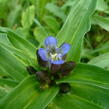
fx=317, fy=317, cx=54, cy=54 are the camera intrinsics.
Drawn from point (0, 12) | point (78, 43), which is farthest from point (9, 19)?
point (78, 43)

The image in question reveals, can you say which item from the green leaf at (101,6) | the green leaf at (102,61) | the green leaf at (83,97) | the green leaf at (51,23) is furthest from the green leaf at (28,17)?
the green leaf at (83,97)

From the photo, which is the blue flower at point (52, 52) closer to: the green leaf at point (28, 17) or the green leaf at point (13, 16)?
the green leaf at point (28, 17)

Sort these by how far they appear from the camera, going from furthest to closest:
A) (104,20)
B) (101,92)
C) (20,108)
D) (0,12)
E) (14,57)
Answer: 1. (0,12)
2. (104,20)
3. (14,57)
4. (101,92)
5. (20,108)

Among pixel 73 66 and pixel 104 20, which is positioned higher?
pixel 73 66

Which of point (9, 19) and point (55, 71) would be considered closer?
point (55, 71)

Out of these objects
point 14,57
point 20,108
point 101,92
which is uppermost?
point 14,57

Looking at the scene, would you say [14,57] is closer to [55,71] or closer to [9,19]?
[55,71]

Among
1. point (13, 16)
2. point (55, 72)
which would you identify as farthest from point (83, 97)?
point (13, 16)

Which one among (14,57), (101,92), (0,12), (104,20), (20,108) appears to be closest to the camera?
(20,108)

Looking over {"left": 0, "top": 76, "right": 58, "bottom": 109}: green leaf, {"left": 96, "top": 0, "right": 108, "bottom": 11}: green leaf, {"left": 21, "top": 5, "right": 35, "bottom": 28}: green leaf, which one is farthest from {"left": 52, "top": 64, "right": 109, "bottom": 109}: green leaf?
{"left": 21, "top": 5, "right": 35, "bottom": 28}: green leaf
